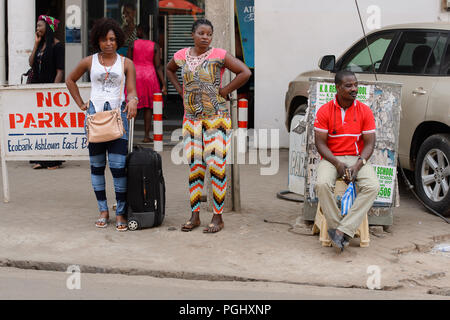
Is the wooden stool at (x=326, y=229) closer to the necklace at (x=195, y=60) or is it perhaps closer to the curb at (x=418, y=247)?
the curb at (x=418, y=247)

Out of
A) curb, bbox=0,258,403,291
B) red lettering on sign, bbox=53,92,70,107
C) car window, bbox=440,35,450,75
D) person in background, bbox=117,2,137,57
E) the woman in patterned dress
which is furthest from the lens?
person in background, bbox=117,2,137,57

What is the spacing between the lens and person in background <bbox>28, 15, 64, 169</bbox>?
10.1 meters

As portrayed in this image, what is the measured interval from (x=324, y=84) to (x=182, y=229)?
1.84 metres

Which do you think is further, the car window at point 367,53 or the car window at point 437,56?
the car window at point 367,53

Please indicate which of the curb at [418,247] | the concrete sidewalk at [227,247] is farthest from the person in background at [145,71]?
the curb at [418,247]

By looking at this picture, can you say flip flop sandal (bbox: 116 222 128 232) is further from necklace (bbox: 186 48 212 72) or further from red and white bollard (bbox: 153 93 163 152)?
red and white bollard (bbox: 153 93 163 152)

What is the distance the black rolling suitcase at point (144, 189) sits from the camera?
278 inches

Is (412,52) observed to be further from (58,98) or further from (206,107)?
(58,98)

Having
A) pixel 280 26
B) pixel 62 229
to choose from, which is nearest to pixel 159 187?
pixel 62 229

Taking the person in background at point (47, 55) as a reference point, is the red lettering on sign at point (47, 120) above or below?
below

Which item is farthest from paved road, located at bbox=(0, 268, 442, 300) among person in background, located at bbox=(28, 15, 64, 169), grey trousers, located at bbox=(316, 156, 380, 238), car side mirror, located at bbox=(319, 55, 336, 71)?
person in background, located at bbox=(28, 15, 64, 169)

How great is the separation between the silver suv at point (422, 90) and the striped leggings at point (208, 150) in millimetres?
2163

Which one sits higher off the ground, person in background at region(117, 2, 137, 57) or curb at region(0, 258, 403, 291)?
person in background at region(117, 2, 137, 57)

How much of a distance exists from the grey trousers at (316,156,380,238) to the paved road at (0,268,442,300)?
80cm
